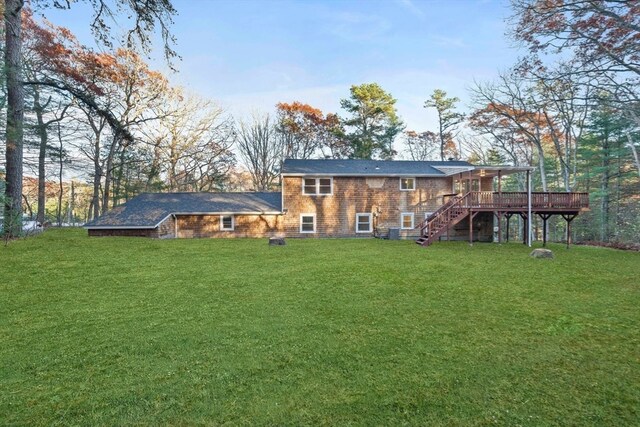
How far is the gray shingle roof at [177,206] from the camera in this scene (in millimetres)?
15794

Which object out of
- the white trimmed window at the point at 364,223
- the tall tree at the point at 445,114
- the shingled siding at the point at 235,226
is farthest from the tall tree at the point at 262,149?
the tall tree at the point at 445,114

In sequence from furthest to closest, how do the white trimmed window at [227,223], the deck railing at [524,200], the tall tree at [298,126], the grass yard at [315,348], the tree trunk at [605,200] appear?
the tall tree at [298,126] → the tree trunk at [605,200] → the white trimmed window at [227,223] → the deck railing at [524,200] → the grass yard at [315,348]

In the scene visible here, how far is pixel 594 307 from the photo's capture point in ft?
18.2

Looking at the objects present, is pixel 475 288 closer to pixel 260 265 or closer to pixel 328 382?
pixel 328 382

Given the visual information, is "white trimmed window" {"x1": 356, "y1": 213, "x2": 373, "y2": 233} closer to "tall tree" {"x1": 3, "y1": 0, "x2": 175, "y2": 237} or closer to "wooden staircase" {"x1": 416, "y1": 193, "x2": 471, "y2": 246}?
"wooden staircase" {"x1": 416, "y1": 193, "x2": 471, "y2": 246}

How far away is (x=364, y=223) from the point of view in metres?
18.4

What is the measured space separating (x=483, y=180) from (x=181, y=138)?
79.0ft

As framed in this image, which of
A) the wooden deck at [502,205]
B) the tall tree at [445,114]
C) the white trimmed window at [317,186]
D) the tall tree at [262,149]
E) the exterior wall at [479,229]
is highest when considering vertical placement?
the tall tree at [445,114]

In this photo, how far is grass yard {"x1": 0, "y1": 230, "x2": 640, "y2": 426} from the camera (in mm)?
2713

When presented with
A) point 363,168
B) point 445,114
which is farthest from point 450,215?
point 445,114

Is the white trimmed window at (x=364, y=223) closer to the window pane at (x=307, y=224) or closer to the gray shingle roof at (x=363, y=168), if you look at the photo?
the gray shingle roof at (x=363, y=168)

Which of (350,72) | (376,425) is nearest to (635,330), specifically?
(376,425)

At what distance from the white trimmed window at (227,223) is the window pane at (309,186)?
4738mm

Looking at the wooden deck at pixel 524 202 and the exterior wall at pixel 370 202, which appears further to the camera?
the exterior wall at pixel 370 202
